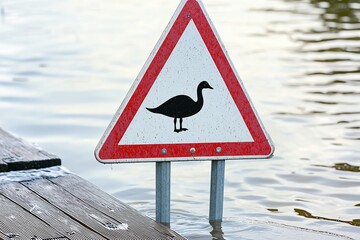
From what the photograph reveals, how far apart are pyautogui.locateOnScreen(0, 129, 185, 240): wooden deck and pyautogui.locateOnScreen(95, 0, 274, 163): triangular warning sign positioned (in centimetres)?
28

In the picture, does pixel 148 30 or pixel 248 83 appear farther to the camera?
pixel 148 30

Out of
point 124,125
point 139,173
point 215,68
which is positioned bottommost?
point 139,173

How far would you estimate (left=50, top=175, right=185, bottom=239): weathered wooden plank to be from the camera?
4285 millimetres

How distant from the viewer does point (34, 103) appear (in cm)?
896

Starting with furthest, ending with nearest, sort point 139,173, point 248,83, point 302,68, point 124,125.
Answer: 1. point 302,68
2. point 248,83
3. point 139,173
4. point 124,125

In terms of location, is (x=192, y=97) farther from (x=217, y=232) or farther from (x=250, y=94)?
(x=250, y=94)

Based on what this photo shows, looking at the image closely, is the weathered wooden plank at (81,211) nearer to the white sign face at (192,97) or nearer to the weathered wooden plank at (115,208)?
the weathered wooden plank at (115,208)

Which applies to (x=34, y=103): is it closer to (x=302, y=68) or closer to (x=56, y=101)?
(x=56, y=101)

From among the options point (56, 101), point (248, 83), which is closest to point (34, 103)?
point (56, 101)

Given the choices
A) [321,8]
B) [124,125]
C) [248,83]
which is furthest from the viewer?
[321,8]

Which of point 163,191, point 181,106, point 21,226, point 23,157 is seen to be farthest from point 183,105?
point 23,157

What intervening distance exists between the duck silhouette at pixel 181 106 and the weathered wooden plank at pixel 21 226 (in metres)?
0.72

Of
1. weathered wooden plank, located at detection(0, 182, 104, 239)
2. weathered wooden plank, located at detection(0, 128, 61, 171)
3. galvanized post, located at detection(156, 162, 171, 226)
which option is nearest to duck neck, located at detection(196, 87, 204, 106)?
galvanized post, located at detection(156, 162, 171, 226)

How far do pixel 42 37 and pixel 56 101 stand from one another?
3778 millimetres
